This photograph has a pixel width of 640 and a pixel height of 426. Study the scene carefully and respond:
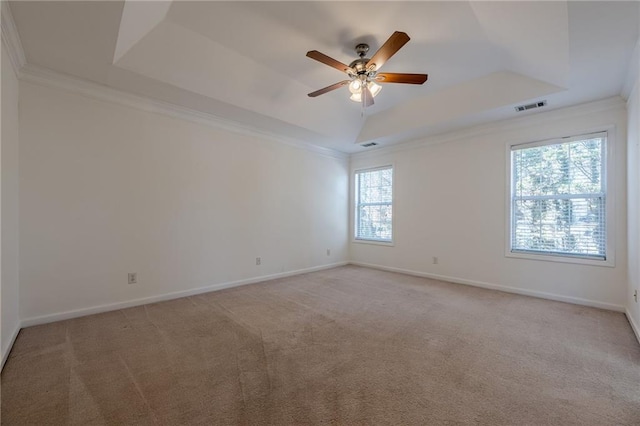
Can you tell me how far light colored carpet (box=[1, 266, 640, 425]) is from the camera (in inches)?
63.1

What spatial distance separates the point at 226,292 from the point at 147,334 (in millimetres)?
1442

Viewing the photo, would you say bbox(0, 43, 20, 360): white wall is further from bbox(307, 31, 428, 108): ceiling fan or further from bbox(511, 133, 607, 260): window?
bbox(511, 133, 607, 260): window

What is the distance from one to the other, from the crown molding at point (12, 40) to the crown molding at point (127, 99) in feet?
0.49

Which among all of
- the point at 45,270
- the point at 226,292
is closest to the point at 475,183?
the point at 226,292

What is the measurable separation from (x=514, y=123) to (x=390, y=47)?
2842mm

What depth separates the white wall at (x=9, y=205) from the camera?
2217 mm

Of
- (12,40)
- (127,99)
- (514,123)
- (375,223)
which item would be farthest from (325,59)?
(375,223)

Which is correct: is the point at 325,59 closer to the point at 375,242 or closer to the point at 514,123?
the point at 514,123

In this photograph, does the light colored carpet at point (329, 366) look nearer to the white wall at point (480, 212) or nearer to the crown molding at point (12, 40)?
the white wall at point (480, 212)

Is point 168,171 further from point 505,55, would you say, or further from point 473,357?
point 505,55

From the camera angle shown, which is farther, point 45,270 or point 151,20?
point 45,270

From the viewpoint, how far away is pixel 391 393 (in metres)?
1.77

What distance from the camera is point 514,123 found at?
4.05 m

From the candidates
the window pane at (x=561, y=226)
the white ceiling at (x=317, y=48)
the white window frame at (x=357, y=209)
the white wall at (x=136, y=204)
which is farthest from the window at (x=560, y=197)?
the white wall at (x=136, y=204)
